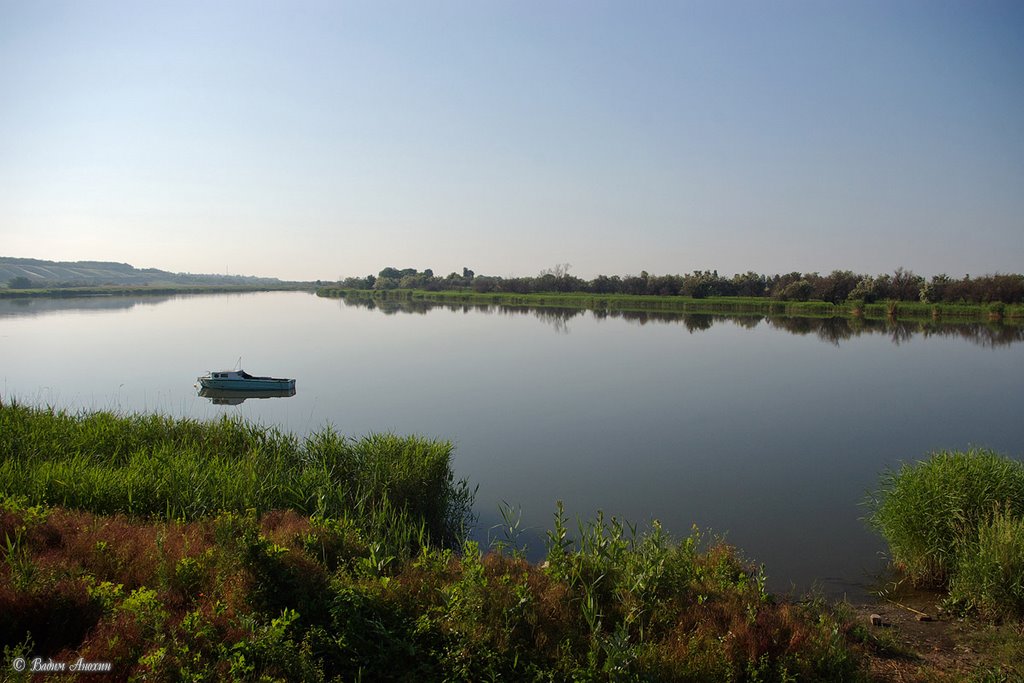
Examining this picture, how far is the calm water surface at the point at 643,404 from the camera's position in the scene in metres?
9.41

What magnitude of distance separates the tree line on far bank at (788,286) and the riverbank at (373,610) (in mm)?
57387

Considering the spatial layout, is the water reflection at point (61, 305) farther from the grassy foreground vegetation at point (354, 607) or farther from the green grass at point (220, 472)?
the grassy foreground vegetation at point (354, 607)

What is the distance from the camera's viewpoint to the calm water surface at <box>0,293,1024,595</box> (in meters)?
9.41

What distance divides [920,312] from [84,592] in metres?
59.2

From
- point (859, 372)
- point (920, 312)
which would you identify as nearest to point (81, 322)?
point (859, 372)

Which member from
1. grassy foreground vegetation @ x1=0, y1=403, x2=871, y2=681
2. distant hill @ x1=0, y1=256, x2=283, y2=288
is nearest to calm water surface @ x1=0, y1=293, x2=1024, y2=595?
grassy foreground vegetation @ x1=0, y1=403, x2=871, y2=681

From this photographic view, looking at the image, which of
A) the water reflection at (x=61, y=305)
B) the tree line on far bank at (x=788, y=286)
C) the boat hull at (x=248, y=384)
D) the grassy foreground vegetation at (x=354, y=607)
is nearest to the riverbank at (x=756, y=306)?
the tree line on far bank at (x=788, y=286)

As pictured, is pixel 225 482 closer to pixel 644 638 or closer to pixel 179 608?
pixel 179 608

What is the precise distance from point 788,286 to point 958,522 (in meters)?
63.1

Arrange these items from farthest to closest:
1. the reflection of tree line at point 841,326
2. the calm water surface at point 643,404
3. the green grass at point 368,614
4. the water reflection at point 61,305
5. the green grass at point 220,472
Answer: the water reflection at point 61,305
the reflection of tree line at point 841,326
the calm water surface at point 643,404
the green grass at point 220,472
the green grass at point 368,614

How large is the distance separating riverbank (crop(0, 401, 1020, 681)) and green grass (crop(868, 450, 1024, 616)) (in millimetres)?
863

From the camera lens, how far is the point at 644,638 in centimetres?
421

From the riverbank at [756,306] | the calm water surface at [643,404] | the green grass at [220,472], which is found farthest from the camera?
the riverbank at [756,306]

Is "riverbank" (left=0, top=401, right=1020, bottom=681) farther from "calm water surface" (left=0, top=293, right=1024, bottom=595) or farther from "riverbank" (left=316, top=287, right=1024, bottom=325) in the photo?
"riverbank" (left=316, top=287, right=1024, bottom=325)
